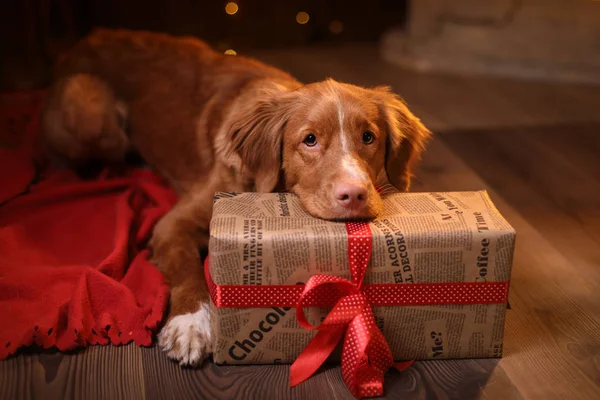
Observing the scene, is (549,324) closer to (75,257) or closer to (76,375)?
(76,375)

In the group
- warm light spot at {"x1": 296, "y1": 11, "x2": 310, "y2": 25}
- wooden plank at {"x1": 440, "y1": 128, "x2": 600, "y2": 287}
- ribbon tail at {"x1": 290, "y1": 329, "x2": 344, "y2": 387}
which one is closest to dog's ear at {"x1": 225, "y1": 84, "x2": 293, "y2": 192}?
ribbon tail at {"x1": 290, "y1": 329, "x2": 344, "y2": 387}

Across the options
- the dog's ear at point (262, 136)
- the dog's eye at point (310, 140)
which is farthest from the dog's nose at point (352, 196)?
the dog's ear at point (262, 136)

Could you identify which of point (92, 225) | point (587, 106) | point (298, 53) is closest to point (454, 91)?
point (587, 106)

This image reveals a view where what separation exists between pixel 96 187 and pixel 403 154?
1.44m

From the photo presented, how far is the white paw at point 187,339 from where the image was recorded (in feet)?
6.32

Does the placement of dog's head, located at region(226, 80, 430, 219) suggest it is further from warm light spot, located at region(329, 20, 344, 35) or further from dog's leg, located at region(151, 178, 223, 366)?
warm light spot, located at region(329, 20, 344, 35)

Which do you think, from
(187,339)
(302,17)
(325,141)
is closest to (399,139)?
(325,141)

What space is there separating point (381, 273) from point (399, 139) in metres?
0.70

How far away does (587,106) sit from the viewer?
15.6ft

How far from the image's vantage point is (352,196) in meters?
1.91

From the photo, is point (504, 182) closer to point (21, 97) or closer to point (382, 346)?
point (382, 346)

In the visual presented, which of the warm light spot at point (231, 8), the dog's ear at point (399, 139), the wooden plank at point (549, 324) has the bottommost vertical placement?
the wooden plank at point (549, 324)

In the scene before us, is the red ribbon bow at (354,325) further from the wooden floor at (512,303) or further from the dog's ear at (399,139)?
the dog's ear at (399,139)

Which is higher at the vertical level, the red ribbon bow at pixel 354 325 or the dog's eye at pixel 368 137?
the dog's eye at pixel 368 137
